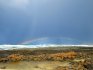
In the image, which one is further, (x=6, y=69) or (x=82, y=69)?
(x=6, y=69)

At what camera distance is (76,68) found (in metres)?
22.7

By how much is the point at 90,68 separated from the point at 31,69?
566 centimetres

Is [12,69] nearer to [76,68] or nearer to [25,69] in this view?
[25,69]

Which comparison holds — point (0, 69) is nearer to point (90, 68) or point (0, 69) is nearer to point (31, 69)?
point (31, 69)

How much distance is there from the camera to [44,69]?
23.4 metres

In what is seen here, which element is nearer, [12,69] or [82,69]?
[82,69]

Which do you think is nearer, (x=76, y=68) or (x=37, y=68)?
(x=76, y=68)

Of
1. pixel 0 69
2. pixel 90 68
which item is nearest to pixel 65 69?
pixel 90 68

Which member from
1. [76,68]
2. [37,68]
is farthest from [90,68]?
[37,68]

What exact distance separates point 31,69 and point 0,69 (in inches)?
117

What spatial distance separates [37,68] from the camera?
80.2 feet

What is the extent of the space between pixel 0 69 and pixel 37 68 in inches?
141

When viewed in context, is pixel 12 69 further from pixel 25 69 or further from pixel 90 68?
pixel 90 68

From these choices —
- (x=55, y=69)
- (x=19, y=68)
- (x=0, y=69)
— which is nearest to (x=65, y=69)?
(x=55, y=69)
